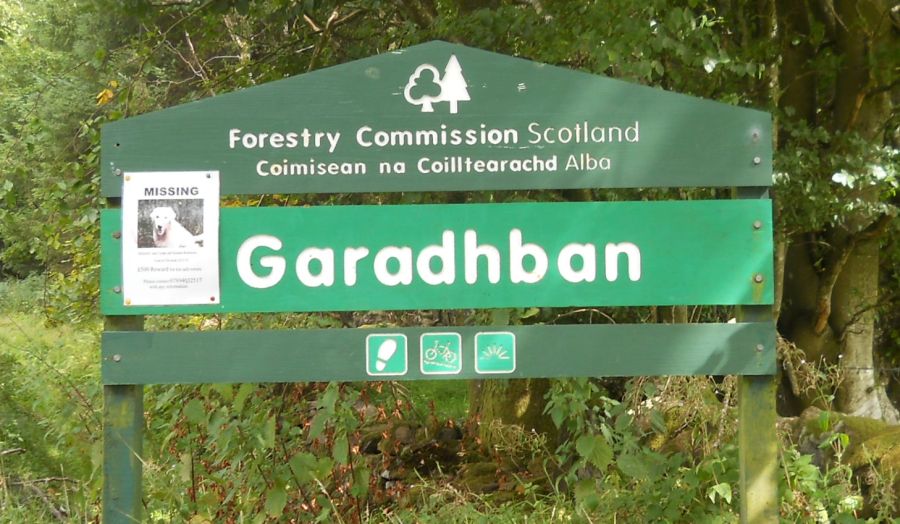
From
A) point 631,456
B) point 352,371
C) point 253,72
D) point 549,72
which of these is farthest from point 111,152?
point 253,72

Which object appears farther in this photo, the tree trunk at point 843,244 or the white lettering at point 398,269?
the tree trunk at point 843,244

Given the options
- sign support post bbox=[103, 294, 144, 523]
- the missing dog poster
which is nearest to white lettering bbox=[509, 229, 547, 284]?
the missing dog poster

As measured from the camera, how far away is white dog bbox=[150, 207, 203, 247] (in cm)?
314

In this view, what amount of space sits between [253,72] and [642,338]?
16.4 feet

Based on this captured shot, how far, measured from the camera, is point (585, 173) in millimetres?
3205

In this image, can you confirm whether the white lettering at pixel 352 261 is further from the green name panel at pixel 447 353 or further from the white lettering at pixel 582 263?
the white lettering at pixel 582 263

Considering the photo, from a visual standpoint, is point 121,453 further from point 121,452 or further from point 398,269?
point 398,269

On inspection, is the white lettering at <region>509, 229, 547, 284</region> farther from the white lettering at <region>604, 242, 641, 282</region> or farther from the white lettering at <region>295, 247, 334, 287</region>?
the white lettering at <region>295, 247, 334, 287</region>

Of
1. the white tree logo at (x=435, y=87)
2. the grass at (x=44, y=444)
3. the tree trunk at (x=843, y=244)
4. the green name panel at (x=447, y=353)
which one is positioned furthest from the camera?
the tree trunk at (x=843, y=244)

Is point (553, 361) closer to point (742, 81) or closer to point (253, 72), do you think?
point (742, 81)

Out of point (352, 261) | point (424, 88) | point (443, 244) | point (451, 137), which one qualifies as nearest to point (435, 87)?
point (424, 88)

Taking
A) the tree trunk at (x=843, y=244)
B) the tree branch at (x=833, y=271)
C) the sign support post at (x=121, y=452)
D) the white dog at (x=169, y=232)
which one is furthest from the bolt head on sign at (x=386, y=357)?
the tree branch at (x=833, y=271)

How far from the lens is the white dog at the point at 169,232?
3.14 m

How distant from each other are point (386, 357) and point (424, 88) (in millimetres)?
928
